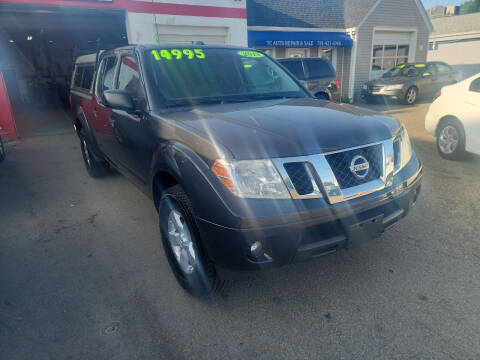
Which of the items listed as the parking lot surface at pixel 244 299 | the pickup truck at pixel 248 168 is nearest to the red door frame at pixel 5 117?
the parking lot surface at pixel 244 299

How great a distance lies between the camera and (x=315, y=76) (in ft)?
34.4

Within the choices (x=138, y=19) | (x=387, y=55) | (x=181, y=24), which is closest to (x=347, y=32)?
(x=387, y=55)

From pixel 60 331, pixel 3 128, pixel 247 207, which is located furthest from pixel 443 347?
pixel 3 128

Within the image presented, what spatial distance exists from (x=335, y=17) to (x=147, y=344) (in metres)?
19.8

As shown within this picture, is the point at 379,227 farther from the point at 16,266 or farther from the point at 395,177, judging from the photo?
the point at 16,266

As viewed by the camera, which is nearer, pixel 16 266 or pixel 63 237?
pixel 16 266

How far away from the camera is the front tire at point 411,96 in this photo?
1390 cm

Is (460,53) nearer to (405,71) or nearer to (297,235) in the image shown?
(405,71)

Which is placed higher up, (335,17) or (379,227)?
(335,17)

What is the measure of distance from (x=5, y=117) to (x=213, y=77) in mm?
8272

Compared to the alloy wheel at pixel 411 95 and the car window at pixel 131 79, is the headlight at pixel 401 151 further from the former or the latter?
the alloy wheel at pixel 411 95

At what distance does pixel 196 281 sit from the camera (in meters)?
2.46

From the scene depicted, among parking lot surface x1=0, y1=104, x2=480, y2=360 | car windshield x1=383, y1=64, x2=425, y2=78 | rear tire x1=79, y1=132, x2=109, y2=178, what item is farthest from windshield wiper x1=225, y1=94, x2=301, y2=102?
car windshield x1=383, y1=64, x2=425, y2=78

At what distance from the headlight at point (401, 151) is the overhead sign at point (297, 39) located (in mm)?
13445
